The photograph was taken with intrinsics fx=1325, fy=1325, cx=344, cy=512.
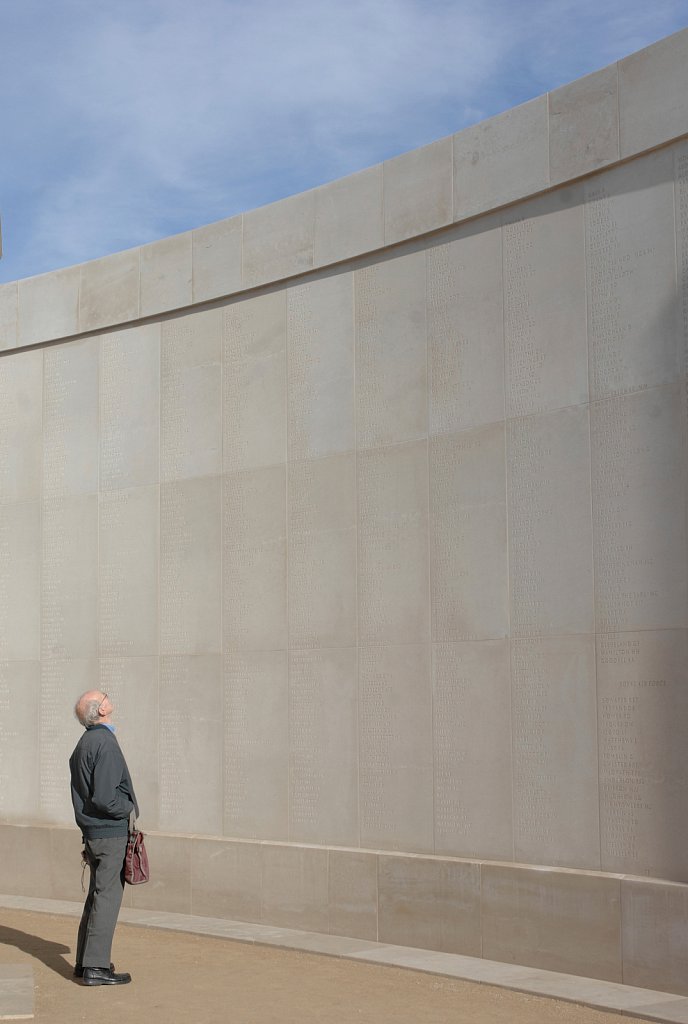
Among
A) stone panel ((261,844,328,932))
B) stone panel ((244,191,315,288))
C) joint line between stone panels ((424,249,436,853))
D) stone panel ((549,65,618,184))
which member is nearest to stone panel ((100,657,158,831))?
stone panel ((261,844,328,932))

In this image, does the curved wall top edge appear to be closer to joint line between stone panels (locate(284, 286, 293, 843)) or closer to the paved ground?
joint line between stone panels (locate(284, 286, 293, 843))

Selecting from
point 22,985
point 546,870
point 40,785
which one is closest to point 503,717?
point 546,870

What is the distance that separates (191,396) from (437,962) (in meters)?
5.21

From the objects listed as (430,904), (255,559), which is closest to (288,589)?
(255,559)

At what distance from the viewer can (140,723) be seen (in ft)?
37.6

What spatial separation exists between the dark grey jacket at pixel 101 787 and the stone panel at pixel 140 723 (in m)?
2.99

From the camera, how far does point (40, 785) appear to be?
12.0 metres

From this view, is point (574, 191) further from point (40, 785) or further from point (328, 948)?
point (40, 785)

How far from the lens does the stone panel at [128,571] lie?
1157cm

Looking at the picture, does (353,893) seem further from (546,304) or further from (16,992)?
(546,304)

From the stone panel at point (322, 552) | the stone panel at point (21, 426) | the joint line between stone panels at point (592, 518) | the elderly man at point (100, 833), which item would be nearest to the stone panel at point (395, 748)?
the stone panel at point (322, 552)

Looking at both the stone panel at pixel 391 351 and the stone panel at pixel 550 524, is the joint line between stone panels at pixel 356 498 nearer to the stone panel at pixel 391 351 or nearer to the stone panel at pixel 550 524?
the stone panel at pixel 391 351

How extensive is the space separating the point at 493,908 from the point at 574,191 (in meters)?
4.82

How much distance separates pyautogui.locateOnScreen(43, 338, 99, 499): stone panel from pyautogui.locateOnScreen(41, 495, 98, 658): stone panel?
0.58 feet
